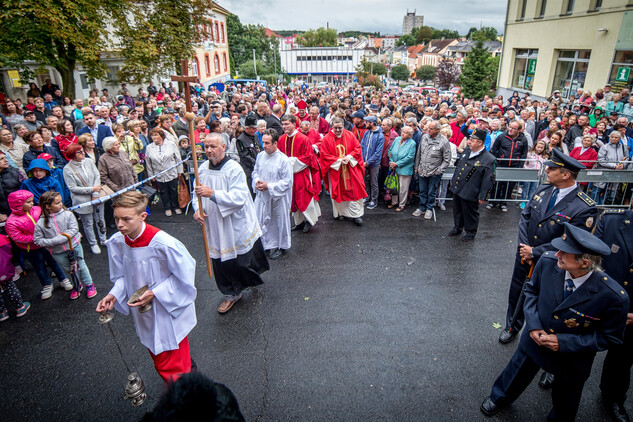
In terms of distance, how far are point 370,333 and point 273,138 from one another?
9.89 ft

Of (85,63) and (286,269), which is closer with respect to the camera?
(286,269)

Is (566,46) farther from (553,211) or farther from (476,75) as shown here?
(553,211)

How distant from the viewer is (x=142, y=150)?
8016 mm

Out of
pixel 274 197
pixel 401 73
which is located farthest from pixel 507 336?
pixel 401 73

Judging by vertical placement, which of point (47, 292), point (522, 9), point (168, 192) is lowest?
point (47, 292)

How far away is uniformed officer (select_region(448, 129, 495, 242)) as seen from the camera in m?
6.09

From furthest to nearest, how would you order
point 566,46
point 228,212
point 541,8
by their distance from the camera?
point 541,8
point 566,46
point 228,212

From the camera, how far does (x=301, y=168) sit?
6516 mm

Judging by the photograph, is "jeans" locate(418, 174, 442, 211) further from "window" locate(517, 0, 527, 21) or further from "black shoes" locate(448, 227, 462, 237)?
"window" locate(517, 0, 527, 21)

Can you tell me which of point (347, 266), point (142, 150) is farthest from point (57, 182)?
point (347, 266)

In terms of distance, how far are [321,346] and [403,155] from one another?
192 inches

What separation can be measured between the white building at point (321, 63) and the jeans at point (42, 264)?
262 ft

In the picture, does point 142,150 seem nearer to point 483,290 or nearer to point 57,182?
point 57,182

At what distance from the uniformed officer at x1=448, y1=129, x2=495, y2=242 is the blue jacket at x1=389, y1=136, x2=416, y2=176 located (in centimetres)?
145
